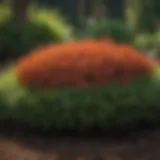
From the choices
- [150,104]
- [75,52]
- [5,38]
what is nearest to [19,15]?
[5,38]

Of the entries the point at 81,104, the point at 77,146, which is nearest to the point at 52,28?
the point at 81,104

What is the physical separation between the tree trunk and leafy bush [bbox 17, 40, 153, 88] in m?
4.11

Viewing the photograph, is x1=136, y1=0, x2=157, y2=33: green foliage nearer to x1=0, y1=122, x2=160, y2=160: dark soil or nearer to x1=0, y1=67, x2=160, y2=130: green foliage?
x1=0, y1=67, x2=160, y2=130: green foliage

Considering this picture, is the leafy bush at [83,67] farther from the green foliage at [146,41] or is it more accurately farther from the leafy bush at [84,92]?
the green foliage at [146,41]

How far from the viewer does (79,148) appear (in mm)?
5590

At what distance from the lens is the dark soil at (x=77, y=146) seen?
5289 mm

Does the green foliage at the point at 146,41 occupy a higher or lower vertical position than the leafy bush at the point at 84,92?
higher

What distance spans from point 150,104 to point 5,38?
471cm

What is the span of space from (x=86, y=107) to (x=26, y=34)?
457cm

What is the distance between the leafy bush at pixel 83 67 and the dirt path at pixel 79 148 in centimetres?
61

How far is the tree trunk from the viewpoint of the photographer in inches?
407

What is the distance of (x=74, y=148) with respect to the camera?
18.3 feet

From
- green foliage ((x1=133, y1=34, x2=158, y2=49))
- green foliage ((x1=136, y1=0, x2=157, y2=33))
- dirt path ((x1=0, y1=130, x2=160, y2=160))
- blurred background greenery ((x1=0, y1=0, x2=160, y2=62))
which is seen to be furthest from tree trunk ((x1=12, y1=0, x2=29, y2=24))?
dirt path ((x1=0, y1=130, x2=160, y2=160))

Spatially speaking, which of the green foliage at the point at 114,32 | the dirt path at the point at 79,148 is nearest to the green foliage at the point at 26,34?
the green foliage at the point at 114,32
